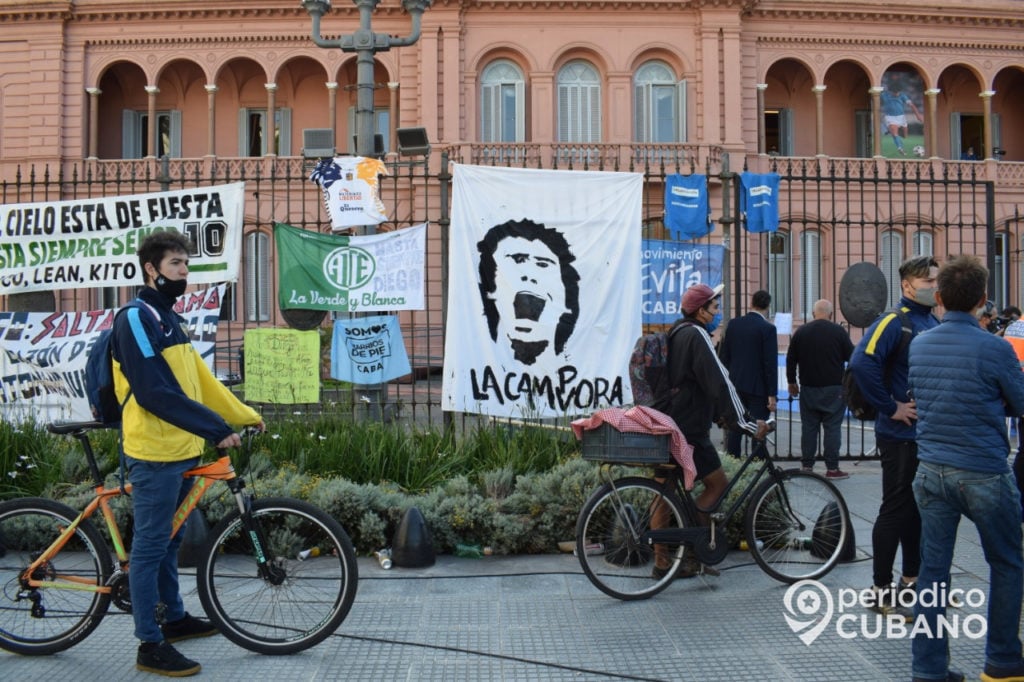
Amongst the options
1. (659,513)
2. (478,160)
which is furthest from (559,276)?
(478,160)

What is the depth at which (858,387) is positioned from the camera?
17.1ft

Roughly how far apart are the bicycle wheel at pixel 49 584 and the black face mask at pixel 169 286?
1.22 m

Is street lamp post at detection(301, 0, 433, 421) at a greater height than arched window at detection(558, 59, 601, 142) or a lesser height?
lesser

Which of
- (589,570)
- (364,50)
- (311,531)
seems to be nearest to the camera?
(311,531)

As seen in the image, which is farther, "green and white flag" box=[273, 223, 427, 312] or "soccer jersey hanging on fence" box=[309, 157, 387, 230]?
"soccer jersey hanging on fence" box=[309, 157, 387, 230]

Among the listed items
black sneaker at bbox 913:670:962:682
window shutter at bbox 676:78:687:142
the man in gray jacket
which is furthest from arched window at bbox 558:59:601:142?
black sneaker at bbox 913:670:962:682

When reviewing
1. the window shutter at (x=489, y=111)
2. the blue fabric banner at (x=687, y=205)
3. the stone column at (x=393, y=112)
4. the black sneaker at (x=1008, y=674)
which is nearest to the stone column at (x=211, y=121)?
the stone column at (x=393, y=112)

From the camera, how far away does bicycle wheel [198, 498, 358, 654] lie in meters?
4.51

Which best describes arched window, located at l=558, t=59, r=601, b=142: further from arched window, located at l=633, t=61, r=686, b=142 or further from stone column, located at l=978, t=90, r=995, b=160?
stone column, located at l=978, t=90, r=995, b=160

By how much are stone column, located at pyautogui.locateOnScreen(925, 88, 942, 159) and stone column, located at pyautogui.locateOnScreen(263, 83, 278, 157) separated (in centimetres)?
1924

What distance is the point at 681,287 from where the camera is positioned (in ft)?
30.2

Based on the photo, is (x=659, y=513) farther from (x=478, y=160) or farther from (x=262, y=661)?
(x=478, y=160)

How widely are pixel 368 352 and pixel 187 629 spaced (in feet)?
13.5

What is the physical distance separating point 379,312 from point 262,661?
501 cm
